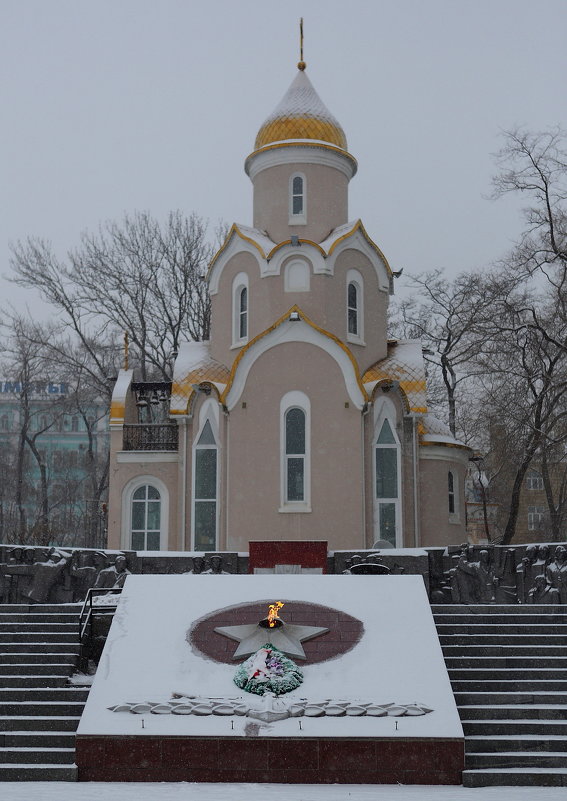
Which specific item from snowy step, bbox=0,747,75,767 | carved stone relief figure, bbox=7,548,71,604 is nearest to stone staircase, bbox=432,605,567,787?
snowy step, bbox=0,747,75,767

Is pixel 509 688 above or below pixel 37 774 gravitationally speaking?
above

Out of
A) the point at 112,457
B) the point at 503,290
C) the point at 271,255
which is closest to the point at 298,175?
the point at 271,255

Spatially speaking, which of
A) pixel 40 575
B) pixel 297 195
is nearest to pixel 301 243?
pixel 297 195

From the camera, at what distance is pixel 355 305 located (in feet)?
80.1

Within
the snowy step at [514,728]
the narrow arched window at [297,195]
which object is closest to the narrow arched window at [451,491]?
the narrow arched window at [297,195]

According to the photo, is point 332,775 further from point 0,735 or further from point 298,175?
point 298,175

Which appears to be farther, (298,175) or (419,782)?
(298,175)

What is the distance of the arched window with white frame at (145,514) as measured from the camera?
23.4 meters

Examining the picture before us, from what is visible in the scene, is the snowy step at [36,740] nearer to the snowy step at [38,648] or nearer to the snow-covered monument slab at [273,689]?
the snow-covered monument slab at [273,689]

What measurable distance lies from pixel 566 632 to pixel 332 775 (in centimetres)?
476

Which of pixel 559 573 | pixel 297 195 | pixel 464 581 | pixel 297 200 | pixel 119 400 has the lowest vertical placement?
pixel 464 581

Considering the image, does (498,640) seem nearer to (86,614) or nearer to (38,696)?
(86,614)

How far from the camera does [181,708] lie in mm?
10945

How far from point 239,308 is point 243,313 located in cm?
19
